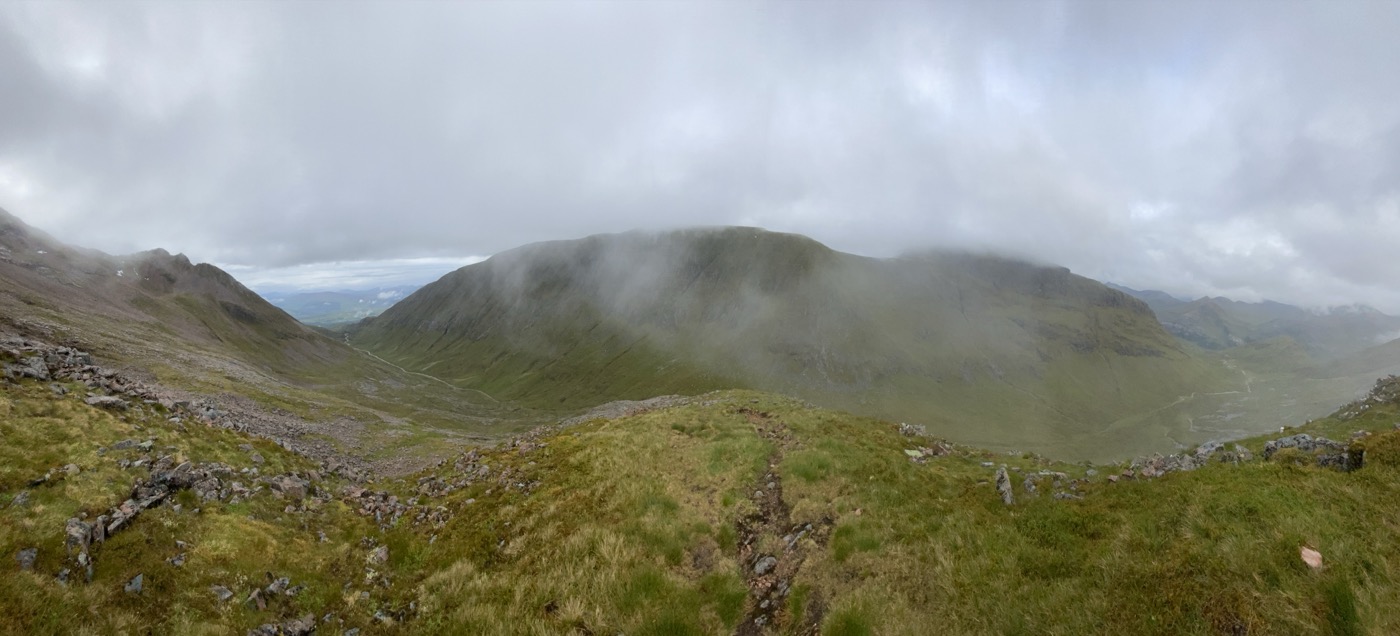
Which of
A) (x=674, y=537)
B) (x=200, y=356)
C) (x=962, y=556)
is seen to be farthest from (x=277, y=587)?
(x=200, y=356)

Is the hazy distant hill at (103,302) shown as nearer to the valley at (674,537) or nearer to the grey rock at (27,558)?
the valley at (674,537)

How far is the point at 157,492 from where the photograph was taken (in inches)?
613

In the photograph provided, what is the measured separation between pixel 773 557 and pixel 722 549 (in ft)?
5.32

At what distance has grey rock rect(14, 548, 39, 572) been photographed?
11.3m

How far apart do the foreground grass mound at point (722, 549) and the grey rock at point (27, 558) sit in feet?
0.30

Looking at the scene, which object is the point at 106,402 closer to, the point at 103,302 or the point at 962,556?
the point at 962,556

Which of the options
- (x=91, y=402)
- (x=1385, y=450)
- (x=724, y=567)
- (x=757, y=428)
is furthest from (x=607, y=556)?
(x=91, y=402)

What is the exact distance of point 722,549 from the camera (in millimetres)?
15961

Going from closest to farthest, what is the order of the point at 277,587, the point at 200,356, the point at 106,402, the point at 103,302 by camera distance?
1. the point at 277,587
2. the point at 106,402
3. the point at 200,356
4. the point at 103,302

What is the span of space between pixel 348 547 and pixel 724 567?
1243 cm

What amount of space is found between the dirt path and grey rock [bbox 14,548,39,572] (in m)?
16.2

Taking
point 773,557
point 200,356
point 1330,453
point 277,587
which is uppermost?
point 1330,453

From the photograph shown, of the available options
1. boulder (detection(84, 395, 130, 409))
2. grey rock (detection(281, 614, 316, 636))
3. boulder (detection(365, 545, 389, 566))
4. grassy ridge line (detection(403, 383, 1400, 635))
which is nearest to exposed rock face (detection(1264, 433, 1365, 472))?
grassy ridge line (detection(403, 383, 1400, 635))

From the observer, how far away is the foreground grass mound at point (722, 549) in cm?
995
